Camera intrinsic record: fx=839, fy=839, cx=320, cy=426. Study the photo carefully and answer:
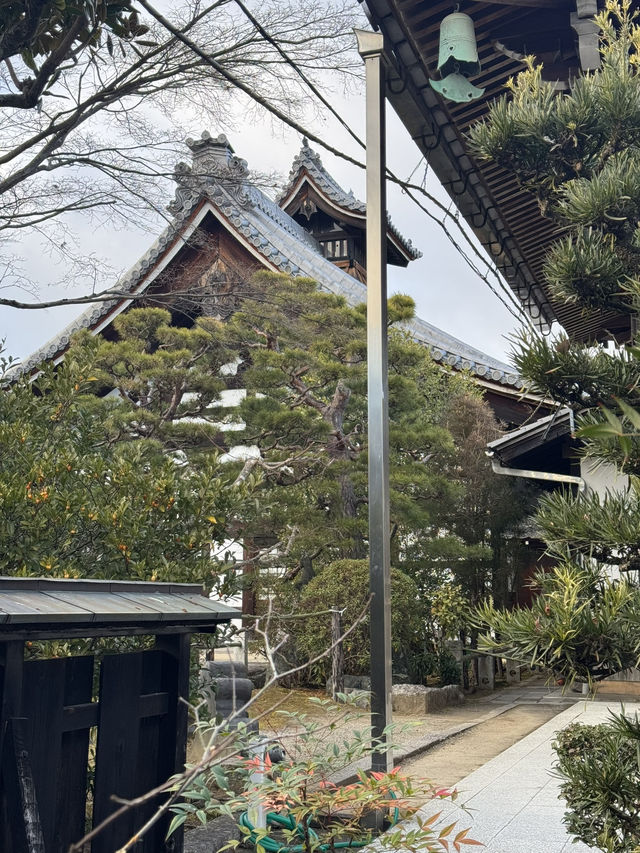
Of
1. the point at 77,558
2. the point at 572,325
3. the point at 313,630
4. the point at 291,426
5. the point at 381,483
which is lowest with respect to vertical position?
the point at 313,630

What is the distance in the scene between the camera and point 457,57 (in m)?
4.80

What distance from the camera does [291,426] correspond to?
11125 mm

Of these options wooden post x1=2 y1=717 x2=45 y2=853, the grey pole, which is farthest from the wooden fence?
the grey pole

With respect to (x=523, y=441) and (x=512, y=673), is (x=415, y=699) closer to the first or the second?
(x=523, y=441)

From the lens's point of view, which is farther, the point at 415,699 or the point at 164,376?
the point at 164,376

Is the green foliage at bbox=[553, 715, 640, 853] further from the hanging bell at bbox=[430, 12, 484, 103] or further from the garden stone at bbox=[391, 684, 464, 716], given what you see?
the garden stone at bbox=[391, 684, 464, 716]

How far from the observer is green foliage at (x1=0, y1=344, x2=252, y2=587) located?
15.3 ft

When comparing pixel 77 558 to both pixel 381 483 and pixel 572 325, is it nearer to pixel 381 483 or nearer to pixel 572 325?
pixel 381 483

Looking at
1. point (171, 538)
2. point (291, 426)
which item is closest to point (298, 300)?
point (291, 426)

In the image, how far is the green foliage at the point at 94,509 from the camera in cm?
467

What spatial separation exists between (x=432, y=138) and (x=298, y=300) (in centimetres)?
563

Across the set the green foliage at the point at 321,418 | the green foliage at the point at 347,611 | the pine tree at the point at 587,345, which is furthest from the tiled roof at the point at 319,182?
the pine tree at the point at 587,345

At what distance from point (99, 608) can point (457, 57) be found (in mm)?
3769

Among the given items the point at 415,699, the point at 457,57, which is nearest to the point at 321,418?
the point at 415,699
